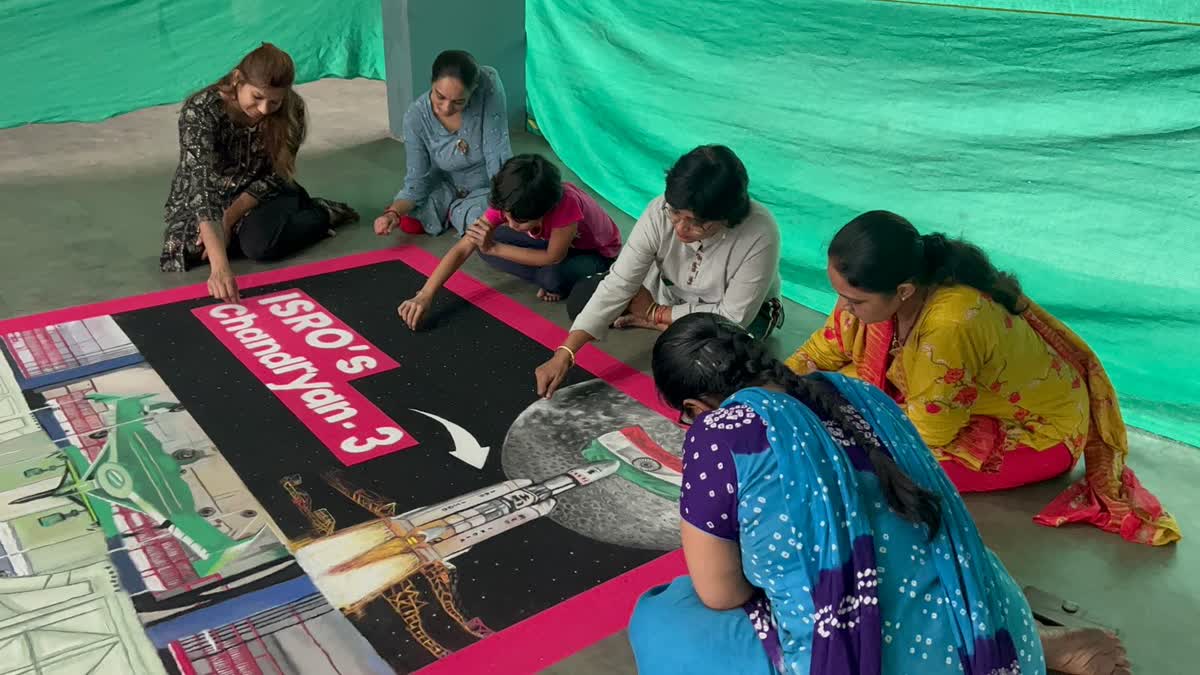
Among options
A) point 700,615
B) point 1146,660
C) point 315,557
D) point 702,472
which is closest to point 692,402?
point 702,472

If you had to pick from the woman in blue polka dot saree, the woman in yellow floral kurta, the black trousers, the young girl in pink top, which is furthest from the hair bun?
the black trousers

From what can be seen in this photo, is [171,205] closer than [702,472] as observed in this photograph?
No

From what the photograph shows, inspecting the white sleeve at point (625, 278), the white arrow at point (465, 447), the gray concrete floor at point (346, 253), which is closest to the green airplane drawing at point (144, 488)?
the white arrow at point (465, 447)

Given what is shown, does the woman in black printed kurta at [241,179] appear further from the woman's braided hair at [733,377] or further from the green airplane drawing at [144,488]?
the woman's braided hair at [733,377]

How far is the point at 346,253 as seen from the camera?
3369 mm

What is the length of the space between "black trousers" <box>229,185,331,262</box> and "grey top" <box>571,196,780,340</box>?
1.32 m

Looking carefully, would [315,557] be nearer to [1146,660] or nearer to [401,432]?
[401,432]

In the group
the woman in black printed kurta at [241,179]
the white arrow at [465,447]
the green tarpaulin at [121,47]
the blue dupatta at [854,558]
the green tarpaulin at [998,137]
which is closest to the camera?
the blue dupatta at [854,558]

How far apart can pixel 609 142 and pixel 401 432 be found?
209 centimetres

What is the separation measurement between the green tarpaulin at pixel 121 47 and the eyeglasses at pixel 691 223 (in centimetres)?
282

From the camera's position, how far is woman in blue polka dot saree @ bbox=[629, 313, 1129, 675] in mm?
1188

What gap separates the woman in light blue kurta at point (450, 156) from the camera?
3342 mm

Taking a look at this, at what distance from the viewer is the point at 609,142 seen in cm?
Result: 402

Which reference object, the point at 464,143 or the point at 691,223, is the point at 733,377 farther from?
the point at 464,143
